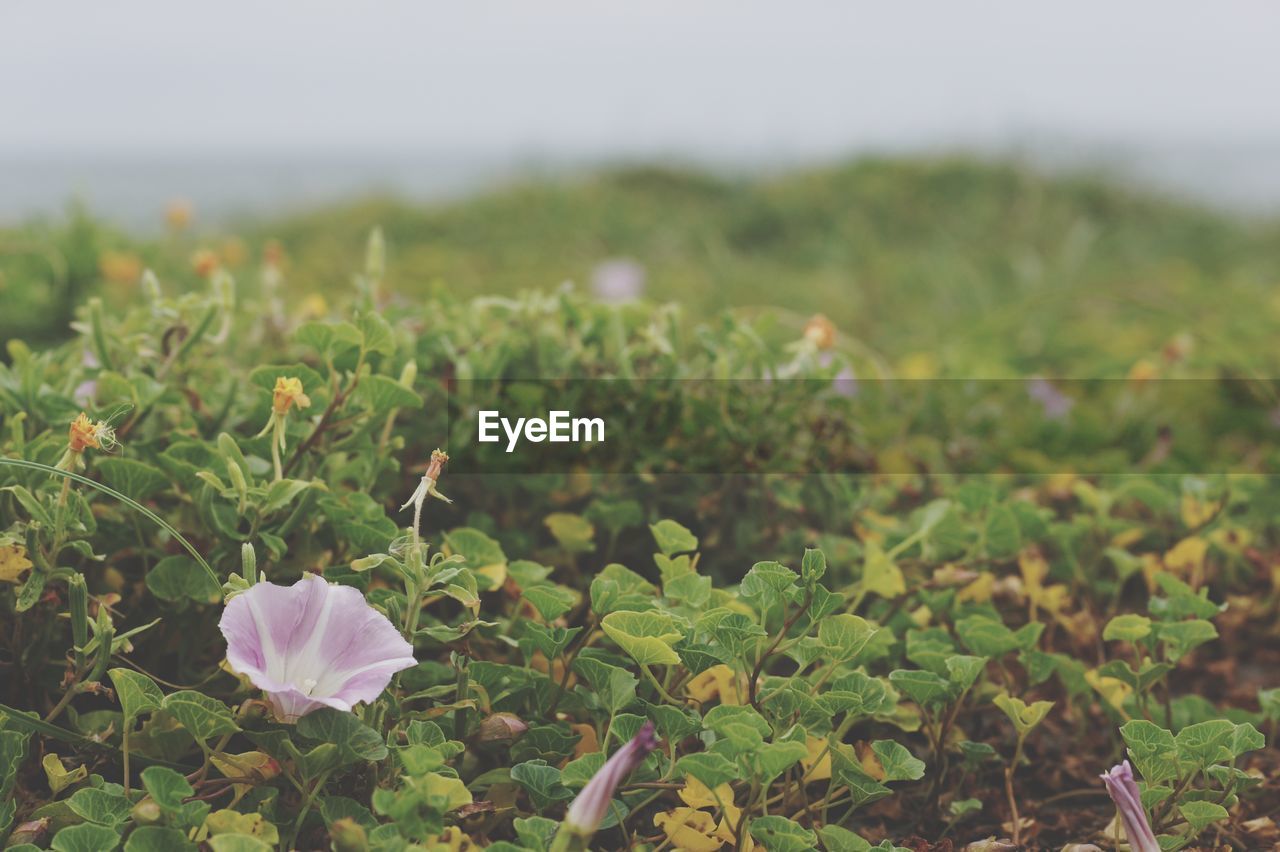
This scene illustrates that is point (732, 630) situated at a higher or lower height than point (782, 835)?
higher

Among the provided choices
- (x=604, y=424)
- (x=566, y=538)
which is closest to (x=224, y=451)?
(x=566, y=538)

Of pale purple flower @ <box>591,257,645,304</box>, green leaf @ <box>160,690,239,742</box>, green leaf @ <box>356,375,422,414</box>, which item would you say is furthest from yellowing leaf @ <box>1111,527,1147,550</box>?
pale purple flower @ <box>591,257,645,304</box>

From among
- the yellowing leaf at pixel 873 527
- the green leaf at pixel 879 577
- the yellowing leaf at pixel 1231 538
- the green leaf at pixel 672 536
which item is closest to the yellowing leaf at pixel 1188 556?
the yellowing leaf at pixel 1231 538

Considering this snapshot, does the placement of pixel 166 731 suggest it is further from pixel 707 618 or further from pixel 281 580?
pixel 707 618

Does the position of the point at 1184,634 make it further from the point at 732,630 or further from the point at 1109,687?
the point at 732,630

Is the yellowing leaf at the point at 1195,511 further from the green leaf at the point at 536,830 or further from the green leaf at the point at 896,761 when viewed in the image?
the green leaf at the point at 536,830

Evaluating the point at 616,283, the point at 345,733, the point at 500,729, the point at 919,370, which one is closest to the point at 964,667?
the point at 500,729

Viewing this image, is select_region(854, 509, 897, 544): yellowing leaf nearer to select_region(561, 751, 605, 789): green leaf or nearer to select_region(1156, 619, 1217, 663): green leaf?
select_region(1156, 619, 1217, 663): green leaf
